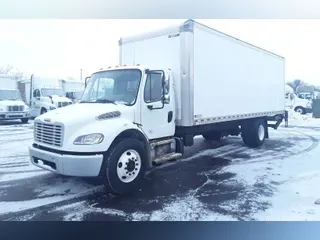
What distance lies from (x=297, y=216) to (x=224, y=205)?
103 cm

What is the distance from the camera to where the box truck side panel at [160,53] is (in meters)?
5.49

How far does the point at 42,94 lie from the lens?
54.3ft

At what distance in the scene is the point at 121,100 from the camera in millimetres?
4863

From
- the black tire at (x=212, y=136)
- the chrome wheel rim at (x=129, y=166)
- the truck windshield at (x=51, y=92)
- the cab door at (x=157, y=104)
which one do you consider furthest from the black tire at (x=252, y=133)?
the truck windshield at (x=51, y=92)

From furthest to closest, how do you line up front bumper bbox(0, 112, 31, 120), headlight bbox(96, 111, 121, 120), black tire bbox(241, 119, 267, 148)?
front bumper bbox(0, 112, 31, 120) < black tire bbox(241, 119, 267, 148) < headlight bbox(96, 111, 121, 120)

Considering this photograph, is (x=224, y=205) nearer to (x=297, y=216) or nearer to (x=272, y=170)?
(x=297, y=216)

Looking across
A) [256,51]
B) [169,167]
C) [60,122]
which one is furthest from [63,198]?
[256,51]

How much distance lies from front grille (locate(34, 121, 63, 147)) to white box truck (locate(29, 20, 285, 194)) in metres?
0.02

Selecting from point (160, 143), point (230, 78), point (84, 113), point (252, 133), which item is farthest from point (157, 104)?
point (252, 133)

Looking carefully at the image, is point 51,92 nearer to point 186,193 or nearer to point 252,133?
point 252,133

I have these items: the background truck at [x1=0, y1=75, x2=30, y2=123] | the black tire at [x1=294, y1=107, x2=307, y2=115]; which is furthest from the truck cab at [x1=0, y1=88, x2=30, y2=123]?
the black tire at [x1=294, y1=107, x2=307, y2=115]

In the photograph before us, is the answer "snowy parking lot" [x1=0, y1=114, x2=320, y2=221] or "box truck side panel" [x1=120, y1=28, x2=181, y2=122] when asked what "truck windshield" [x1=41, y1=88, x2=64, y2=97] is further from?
"box truck side panel" [x1=120, y1=28, x2=181, y2=122]

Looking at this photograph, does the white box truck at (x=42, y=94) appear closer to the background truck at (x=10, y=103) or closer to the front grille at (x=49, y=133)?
the background truck at (x=10, y=103)

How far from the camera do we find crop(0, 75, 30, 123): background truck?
1446cm
